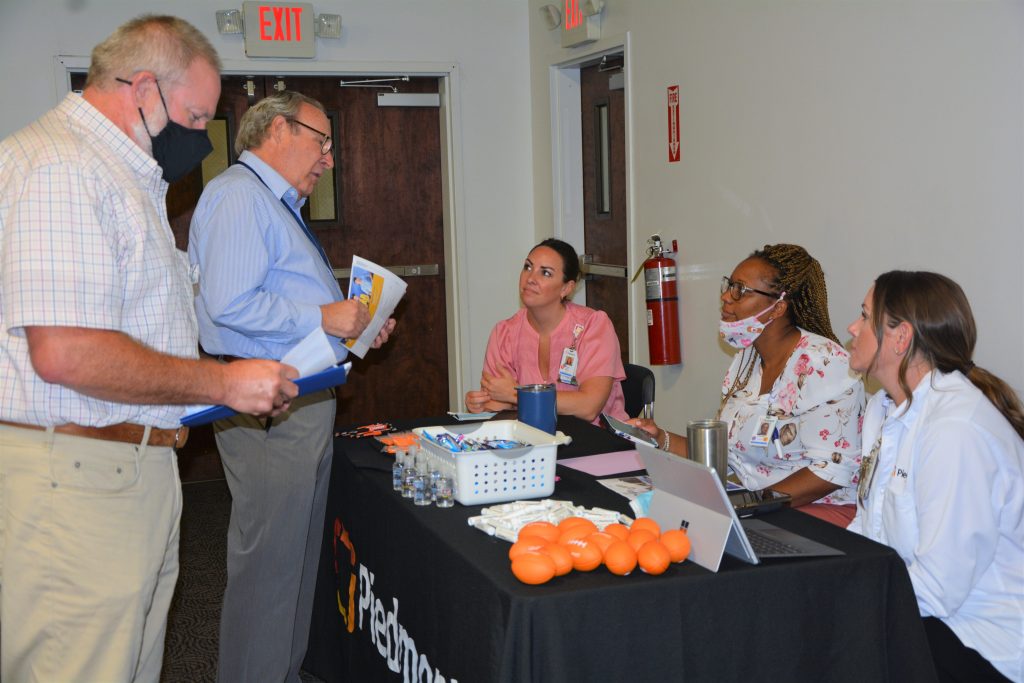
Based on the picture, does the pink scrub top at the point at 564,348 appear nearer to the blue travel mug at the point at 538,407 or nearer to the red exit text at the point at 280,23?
the blue travel mug at the point at 538,407

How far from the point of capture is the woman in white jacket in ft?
5.89

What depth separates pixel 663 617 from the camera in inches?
63.1

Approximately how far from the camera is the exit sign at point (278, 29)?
4.90 meters

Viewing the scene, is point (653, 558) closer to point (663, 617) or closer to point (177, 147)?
point (663, 617)

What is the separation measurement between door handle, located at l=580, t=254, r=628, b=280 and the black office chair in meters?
1.49

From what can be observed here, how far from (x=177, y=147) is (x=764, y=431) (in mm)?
1630

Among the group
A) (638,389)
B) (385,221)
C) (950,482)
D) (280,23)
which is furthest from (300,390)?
(385,221)

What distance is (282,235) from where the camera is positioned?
7.95 feet

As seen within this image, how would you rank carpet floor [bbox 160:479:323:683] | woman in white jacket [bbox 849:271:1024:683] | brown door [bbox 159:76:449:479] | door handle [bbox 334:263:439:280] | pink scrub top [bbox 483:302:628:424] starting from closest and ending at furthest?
woman in white jacket [bbox 849:271:1024:683] → carpet floor [bbox 160:479:323:683] → pink scrub top [bbox 483:302:628:424] → brown door [bbox 159:76:449:479] → door handle [bbox 334:263:439:280]

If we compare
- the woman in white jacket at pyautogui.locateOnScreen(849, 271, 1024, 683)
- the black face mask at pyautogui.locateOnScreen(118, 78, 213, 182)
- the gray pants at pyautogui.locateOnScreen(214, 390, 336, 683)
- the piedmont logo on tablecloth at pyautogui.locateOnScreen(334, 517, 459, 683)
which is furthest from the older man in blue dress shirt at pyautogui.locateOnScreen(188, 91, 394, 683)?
the woman in white jacket at pyautogui.locateOnScreen(849, 271, 1024, 683)

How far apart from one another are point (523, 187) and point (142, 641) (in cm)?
408

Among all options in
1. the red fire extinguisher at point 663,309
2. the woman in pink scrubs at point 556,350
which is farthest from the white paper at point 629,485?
the red fire extinguisher at point 663,309

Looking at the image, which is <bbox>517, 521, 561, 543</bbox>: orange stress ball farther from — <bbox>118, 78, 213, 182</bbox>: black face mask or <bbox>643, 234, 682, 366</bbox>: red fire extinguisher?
<bbox>643, 234, 682, 366</bbox>: red fire extinguisher

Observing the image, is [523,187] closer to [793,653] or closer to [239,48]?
[239,48]
